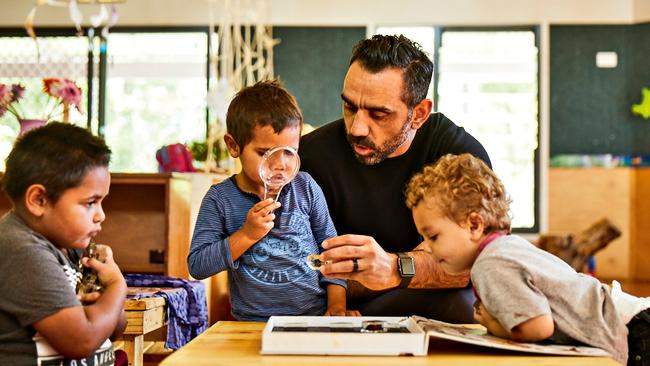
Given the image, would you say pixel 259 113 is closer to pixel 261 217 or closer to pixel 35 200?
pixel 261 217

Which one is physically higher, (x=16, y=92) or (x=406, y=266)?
(x=16, y=92)

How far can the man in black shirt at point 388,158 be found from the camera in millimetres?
2346

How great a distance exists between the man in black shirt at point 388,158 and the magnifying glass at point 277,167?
0.43 m

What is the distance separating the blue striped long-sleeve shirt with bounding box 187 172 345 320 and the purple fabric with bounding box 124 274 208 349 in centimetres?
49

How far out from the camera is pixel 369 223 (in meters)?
2.49

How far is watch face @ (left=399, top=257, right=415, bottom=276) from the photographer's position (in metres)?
1.96

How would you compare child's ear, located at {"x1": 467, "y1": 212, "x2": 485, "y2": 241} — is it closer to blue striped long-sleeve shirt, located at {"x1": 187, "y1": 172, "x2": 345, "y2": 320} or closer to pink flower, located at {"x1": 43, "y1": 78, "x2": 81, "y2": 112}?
blue striped long-sleeve shirt, located at {"x1": 187, "y1": 172, "x2": 345, "y2": 320}

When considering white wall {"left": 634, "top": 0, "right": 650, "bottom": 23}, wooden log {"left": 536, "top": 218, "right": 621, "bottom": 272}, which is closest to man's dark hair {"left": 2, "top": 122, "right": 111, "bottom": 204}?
wooden log {"left": 536, "top": 218, "right": 621, "bottom": 272}

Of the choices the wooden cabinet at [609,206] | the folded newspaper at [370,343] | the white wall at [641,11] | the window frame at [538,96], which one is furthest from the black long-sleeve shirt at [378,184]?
the white wall at [641,11]

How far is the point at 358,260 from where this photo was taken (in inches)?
71.7

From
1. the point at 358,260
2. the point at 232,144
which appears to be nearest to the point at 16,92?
the point at 232,144

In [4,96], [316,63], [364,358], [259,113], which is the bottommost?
[364,358]

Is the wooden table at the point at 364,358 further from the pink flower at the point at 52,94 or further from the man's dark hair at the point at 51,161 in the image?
the pink flower at the point at 52,94

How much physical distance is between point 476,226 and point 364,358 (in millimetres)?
382
